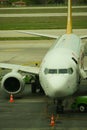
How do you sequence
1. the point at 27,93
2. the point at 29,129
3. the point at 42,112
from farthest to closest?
1. the point at 27,93
2. the point at 42,112
3. the point at 29,129

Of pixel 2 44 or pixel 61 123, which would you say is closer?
pixel 61 123

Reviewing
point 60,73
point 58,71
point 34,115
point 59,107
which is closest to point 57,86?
point 60,73

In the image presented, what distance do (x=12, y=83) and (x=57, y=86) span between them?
20.2 ft

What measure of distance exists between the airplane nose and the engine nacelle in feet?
16.7

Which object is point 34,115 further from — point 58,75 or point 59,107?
point 58,75

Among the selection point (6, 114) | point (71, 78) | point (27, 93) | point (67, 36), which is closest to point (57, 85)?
point (71, 78)

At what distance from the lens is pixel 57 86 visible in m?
24.7

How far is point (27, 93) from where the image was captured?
32.8m

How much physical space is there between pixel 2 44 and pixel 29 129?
39304 millimetres

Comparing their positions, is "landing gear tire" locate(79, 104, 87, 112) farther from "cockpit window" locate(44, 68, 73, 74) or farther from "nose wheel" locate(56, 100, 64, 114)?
"cockpit window" locate(44, 68, 73, 74)

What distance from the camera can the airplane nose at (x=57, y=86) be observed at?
24.7m

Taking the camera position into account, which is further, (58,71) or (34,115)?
(34,115)

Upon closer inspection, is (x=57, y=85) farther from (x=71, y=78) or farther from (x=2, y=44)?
(x=2, y=44)

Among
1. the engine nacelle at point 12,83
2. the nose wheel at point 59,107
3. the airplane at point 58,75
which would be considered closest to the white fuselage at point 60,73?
the airplane at point 58,75
